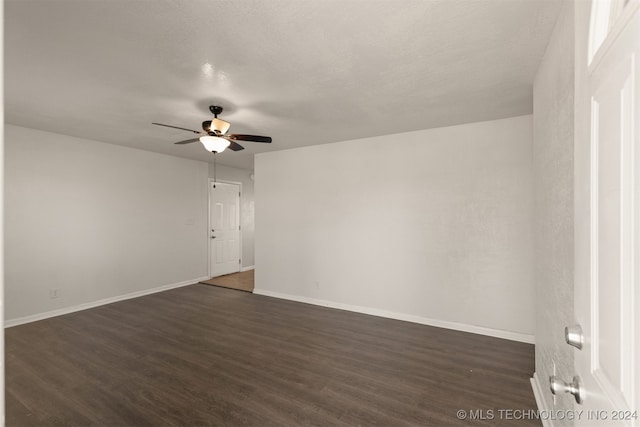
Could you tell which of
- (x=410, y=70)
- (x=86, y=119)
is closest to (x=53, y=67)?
(x=86, y=119)

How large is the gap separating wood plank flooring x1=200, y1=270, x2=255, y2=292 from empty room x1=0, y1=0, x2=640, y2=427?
26 centimetres

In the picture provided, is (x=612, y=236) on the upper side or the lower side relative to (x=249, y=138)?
lower

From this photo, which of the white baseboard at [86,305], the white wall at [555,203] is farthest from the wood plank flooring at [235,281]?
the white wall at [555,203]

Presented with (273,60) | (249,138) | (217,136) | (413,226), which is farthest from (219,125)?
(413,226)

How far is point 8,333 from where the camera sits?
357cm

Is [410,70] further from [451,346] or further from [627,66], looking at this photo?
[451,346]

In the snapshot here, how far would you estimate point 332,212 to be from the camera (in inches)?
184

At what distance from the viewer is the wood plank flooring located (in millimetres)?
5776

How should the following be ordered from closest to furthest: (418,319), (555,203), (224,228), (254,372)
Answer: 1. (555,203)
2. (254,372)
3. (418,319)
4. (224,228)

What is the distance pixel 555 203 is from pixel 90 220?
560 centimetres

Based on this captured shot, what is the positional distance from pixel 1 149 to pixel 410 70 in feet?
7.93

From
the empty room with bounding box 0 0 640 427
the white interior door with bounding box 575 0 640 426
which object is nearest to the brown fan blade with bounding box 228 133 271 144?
the empty room with bounding box 0 0 640 427

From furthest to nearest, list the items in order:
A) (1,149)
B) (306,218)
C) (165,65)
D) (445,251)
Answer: (306,218)
(445,251)
(165,65)
(1,149)

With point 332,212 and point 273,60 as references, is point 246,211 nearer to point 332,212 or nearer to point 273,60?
point 332,212
